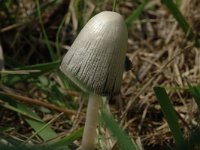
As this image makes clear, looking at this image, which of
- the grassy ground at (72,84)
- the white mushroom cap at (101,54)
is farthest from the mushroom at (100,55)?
the grassy ground at (72,84)

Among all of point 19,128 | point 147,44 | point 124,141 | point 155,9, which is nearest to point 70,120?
point 19,128

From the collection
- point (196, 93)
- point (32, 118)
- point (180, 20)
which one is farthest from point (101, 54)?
point (180, 20)

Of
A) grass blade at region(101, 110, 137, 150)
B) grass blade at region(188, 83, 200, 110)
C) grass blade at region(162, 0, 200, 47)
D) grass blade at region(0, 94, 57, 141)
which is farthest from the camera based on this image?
grass blade at region(162, 0, 200, 47)

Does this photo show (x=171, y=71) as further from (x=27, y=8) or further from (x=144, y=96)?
(x=27, y=8)

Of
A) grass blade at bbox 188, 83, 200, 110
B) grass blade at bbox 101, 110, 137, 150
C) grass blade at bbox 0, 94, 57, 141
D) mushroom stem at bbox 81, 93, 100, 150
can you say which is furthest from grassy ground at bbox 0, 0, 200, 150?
grass blade at bbox 101, 110, 137, 150

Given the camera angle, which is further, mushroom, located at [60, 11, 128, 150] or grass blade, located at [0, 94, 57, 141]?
grass blade, located at [0, 94, 57, 141]

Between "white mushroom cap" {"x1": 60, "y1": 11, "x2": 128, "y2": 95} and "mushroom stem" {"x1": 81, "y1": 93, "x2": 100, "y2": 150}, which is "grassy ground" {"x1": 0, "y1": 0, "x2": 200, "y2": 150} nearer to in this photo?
A: "mushroom stem" {"x1": 81, "y1": 93, "x2": 100, "y2": 150}

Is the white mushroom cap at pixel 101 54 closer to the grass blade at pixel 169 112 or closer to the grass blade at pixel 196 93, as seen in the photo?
the grass blade at pixel 169 112
